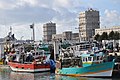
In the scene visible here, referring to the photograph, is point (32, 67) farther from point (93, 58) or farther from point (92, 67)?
point (92, 67)

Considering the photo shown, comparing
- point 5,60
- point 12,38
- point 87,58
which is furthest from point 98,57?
point 12,38

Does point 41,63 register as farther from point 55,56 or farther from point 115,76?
point 115,76

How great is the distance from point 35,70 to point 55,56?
7163 mm

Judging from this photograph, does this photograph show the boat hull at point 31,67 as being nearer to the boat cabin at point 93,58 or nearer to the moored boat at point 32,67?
the moored boat at point 32,67

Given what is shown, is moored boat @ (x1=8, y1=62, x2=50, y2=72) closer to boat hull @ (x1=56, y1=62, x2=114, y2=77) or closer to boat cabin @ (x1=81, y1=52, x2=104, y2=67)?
boat hull @ (x1=56, y1=62, x2=114, y2=77)

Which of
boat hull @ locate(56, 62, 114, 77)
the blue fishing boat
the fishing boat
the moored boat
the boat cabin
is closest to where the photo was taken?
boat hull @ locate(56, 62, 114, 77)

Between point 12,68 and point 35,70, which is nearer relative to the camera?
point 35,70

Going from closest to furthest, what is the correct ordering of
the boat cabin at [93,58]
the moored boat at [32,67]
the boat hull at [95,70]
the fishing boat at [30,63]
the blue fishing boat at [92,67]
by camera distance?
1. the boat hull at [95,70]
2. the blue fishing boat at [92,67]
3. the boat cabin at [93,58]
4. the moored boat at [32,67]
5. the fishing boat at [30,63]

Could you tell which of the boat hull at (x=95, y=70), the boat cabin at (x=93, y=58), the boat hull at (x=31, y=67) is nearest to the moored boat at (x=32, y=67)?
the boat hull at (x=31, y=67)

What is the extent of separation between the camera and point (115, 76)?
52156 mm

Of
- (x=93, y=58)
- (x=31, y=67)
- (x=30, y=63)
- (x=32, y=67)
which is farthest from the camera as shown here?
(x=30, y=63)

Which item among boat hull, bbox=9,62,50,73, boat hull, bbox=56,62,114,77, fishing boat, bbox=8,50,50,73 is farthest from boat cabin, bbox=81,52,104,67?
boat hull, bbox=9,62,50,73

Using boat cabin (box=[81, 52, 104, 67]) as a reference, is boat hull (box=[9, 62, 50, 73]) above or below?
below

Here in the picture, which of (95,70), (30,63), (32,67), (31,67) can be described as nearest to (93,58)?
(95,70)
